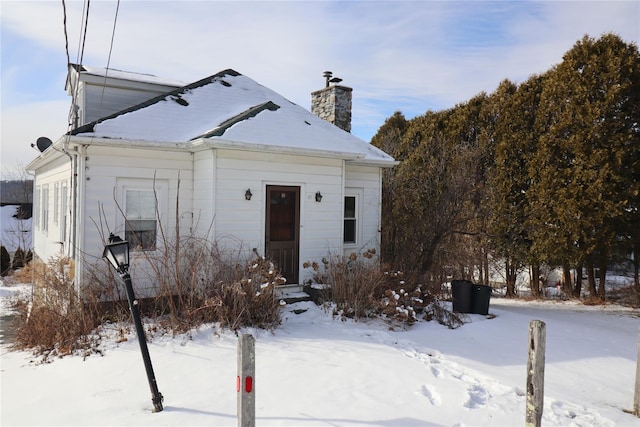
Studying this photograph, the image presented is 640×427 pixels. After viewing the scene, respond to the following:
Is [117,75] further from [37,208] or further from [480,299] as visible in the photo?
[480,299]

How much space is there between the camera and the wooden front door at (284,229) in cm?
955

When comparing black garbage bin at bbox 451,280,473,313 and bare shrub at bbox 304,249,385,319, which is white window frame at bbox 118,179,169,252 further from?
black garbage bin at bbox 451,280,473,313

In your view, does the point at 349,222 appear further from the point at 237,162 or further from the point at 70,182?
the point at 70,182

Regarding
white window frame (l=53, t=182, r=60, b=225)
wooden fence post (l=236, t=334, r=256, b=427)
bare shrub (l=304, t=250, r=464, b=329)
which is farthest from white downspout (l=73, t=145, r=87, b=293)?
wooden fence post (l=236, t=334, r=256, b=427)

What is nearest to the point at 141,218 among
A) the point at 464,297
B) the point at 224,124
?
the point at 224,124

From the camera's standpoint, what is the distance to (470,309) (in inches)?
382

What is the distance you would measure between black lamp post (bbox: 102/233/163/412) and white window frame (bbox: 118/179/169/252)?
11.4 ft

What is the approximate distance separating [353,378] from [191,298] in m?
3.17

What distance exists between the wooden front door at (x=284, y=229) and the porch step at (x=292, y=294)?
0.19 m

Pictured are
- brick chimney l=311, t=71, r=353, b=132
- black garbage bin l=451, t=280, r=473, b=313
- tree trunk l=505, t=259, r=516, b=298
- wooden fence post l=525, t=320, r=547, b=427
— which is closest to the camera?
wooden fence post l=525, t=320, r=547, b=427

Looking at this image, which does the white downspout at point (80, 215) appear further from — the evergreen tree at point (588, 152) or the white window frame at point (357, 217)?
the evergreen tree at point (588, 152)

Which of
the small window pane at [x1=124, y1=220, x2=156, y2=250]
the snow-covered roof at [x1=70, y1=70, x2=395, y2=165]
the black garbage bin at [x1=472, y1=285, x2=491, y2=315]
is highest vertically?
the snow-covered roof at [x1=70, y1=70, x2=395, y2=165]

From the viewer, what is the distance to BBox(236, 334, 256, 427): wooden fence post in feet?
12.0

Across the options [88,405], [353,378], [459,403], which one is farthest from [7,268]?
[459,403]
